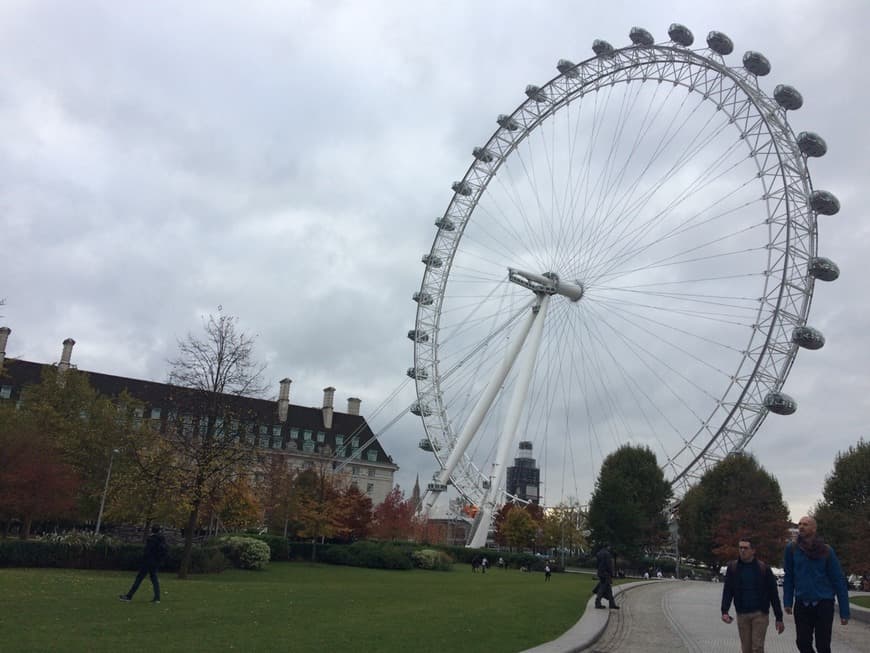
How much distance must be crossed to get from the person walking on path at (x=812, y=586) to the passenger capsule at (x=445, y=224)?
50360mm

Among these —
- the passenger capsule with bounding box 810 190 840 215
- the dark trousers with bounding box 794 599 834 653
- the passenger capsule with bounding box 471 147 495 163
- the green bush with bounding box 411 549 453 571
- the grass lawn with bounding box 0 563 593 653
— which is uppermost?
the passenger capsule with bounding box 471 147 495 163

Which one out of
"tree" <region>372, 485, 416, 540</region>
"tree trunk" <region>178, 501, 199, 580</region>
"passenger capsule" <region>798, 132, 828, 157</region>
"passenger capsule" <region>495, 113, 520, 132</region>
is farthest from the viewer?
"tree" <region>372, 485, 416, 540</region>

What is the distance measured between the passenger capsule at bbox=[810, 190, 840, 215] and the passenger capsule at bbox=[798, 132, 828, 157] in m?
2.31

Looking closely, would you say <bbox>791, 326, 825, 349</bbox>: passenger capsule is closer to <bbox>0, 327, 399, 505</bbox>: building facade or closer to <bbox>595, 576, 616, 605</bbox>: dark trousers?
<bbox>595, 576, 616, 605</bbox>: dark trousers

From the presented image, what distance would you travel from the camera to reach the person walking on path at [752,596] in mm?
9484

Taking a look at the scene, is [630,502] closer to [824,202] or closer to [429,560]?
[429,560]

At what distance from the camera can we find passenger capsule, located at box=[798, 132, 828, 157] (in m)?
39.7

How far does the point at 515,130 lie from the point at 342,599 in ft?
136

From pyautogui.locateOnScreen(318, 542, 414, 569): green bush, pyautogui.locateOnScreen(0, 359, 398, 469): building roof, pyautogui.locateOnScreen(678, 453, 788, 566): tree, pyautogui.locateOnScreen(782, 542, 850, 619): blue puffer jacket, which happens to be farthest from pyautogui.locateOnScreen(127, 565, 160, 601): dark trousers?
pyautogui.locateOnScreen(678, 453, 788, 566): tree

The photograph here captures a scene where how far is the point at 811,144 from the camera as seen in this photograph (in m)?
39.7

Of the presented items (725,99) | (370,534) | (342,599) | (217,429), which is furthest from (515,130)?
(342,599)

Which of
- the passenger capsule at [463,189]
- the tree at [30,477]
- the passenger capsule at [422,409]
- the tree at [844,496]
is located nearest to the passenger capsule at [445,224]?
the passenger capsule at [463,189]

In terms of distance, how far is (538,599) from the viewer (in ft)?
71.6

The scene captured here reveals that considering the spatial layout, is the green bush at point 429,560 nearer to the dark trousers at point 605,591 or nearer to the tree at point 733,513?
the tree at point 733,513
